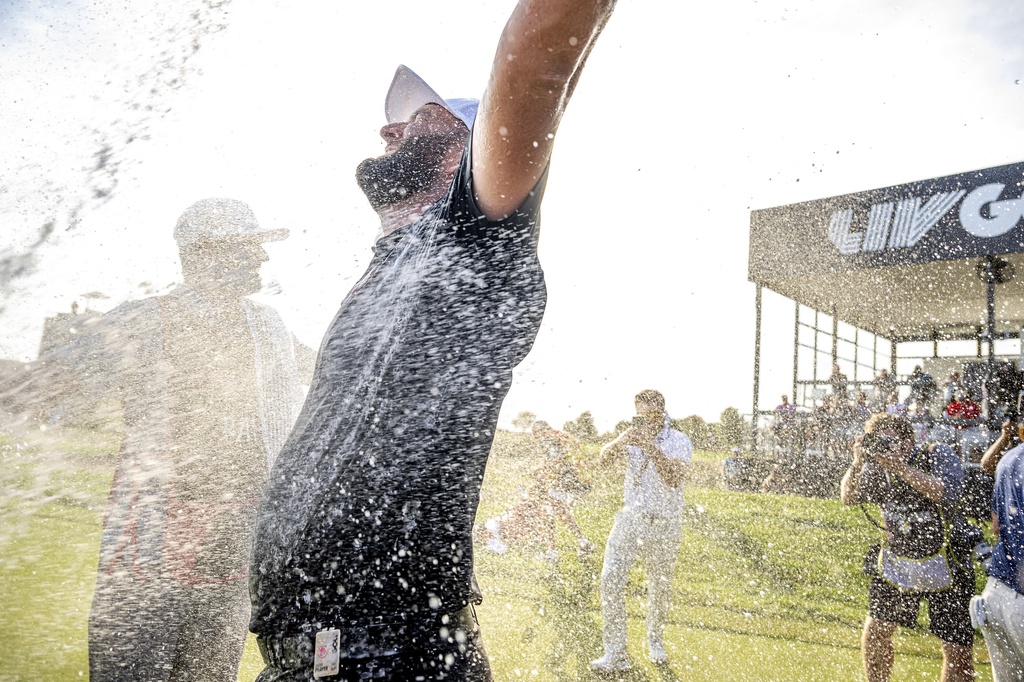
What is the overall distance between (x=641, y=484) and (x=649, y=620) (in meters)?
1.06

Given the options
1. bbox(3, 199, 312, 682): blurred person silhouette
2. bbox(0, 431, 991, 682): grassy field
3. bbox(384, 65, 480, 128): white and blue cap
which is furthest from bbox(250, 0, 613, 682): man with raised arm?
bbox(0, 431, 991, 682): grassy field

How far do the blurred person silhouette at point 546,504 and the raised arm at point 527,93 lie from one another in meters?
5.97

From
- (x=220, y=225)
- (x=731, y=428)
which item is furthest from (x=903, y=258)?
(x=220, y=225)

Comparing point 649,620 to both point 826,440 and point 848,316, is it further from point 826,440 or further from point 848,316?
point 848,316

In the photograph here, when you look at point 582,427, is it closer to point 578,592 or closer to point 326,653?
point 578,592

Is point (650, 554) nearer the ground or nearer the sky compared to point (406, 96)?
Result: nearer the ground

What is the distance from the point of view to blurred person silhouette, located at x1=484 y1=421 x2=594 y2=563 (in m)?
7.25

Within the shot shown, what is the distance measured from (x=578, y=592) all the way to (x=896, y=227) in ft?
32.2

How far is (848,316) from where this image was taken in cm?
1727

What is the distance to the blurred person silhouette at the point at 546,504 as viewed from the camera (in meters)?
7.25

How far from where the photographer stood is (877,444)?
172 inches

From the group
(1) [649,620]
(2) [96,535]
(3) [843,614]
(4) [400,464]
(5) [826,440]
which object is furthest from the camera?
(5) [826,440]

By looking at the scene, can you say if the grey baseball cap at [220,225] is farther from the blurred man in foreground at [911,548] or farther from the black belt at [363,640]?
the blurred man in foreground at [911,548]

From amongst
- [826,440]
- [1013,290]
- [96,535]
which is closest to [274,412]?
[96,535]
